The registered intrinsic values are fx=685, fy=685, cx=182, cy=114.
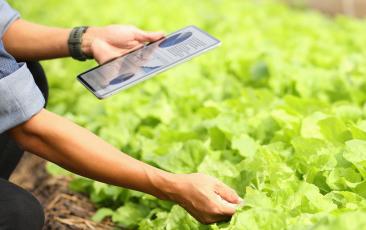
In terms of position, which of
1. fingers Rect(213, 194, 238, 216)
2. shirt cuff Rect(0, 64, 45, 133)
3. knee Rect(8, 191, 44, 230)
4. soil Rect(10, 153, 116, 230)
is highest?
shirt cuff Rect(0, 64, 45, 133)

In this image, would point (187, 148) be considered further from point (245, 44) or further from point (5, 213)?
point (245, 44)

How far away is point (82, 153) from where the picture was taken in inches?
77.4

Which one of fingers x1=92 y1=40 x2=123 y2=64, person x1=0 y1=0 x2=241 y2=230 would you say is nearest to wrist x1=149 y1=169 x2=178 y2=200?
person x1=0 y1=0 x2=241 y2=230

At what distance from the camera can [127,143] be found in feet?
10.6

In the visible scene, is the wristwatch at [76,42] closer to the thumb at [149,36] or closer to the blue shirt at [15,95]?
the thumb at [149,36]

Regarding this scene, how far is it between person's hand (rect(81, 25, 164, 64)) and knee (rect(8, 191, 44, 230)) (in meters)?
0.72

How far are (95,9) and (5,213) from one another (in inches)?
151

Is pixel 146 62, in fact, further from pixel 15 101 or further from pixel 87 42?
pixel 15 101

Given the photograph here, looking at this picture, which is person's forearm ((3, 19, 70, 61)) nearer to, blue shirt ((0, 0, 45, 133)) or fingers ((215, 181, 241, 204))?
blue shirt ((0, 0, 45, 133))

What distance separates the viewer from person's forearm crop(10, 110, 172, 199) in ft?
6.42

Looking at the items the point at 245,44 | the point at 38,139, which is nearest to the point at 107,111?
the point at 245,44

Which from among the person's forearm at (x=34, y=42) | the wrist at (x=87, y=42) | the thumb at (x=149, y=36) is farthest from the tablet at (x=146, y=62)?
the person's forearm at (x=34, y=42)

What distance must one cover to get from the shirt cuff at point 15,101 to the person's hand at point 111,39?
0.74 m

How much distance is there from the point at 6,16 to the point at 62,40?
9.1 inches
